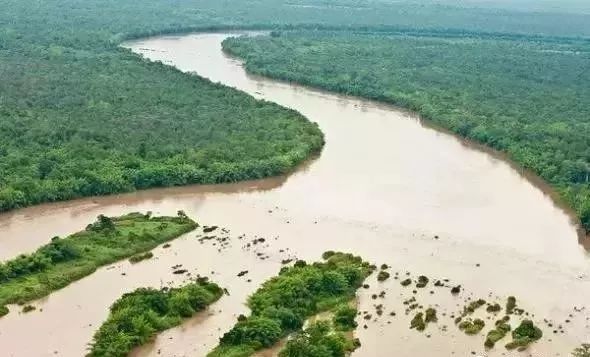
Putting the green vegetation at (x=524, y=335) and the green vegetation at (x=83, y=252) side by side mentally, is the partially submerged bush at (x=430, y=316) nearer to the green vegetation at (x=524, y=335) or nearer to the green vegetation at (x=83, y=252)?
the green vegetation at (x=524, y=335)

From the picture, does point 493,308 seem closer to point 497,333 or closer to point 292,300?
point 497,333

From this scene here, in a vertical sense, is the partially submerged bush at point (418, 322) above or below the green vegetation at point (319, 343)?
below

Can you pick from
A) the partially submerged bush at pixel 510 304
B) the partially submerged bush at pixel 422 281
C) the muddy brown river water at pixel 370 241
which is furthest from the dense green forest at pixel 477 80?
the partially submerged bush at pixel 422 281

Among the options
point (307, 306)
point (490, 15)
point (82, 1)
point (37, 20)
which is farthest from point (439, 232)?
point (490, 15)

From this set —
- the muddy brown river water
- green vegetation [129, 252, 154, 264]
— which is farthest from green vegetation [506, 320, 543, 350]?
green vegetation [129, 252, 154, 264]

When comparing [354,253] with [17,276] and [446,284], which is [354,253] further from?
[17,276]

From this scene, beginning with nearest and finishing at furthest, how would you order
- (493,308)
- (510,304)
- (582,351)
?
1. (582,351)
2. (493,308)
3. (510,304)

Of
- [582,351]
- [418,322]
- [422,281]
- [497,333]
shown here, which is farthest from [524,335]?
[422,281]
